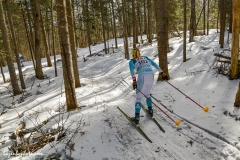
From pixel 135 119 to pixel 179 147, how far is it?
5.15 ft

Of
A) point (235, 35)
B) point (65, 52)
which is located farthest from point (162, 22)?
point (65, 52)

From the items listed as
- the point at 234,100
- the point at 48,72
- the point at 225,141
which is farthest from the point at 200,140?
the point at 48,72

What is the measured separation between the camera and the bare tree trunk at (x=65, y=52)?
5.78 meters

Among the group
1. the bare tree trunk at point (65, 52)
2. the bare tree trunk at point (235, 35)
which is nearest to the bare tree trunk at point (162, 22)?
the bare tree trunk at point (235, 35)

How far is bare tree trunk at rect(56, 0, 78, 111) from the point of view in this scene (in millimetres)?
5781

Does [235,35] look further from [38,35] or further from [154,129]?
[38,35]

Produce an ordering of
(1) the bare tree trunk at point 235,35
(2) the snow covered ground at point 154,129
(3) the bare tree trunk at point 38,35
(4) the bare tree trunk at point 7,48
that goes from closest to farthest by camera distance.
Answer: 1. (2) the snow covered ground at point 154,129
2. (1) the bare tree trunk at point 235,35
3. (4) the bare tree trunk at point 7,48
4. (3) the bare tree trunk at point 38,35

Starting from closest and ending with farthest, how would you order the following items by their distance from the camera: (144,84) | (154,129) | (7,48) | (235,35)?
(154,129), (144,84), (235,35), (7,48)

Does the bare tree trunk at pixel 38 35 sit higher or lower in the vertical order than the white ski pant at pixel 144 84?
higher

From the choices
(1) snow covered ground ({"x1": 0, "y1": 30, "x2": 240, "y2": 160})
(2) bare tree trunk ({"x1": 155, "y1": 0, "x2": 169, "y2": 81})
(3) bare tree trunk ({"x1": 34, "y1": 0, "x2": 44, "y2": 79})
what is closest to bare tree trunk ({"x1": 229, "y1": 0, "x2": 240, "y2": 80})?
(1) snow covered ground ({"x1": 0, "y1": 30, "x2": 240, "y2": 160})

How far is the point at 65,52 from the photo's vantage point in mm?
6066

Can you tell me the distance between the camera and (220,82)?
24.3ft

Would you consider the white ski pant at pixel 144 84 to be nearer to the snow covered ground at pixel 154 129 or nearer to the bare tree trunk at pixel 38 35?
the snow covered ground at pixel 154 129

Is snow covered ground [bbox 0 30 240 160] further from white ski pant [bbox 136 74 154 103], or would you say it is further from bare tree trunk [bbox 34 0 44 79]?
bare tree trunk [bbox 34 0 44 79]
